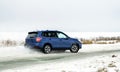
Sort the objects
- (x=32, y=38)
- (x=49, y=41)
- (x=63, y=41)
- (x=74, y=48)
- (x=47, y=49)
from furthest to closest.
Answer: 1. (x=74, y=48)
2. (x=63, y=41)
3. (x=49, y=41)
4. (x=47, y=49)
5. (x=32, y=38)

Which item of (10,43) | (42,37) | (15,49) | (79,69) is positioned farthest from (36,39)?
(79,69)

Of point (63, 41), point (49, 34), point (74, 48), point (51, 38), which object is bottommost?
point (74, 48)

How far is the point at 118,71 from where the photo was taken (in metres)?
13.6

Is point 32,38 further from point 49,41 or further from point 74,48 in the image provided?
point 74,48

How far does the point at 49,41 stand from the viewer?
2553 centimetres

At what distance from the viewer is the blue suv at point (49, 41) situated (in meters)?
25.0

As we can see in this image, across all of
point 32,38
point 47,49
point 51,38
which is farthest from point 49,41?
point 32,38

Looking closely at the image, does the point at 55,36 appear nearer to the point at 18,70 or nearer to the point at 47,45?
the point at 47,45

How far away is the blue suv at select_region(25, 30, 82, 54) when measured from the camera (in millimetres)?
24984

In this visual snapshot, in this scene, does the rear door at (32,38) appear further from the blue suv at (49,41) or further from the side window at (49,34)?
the side window at (49,34)

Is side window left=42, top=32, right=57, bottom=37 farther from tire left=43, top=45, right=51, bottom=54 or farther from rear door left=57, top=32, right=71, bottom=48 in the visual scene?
tire left=43, top=45, right=51, bottom=54

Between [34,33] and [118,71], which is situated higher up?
[34,33]

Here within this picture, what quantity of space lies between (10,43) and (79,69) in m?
19.1

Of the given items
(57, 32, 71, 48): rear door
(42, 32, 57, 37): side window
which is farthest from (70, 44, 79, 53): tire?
(42, 32, 57, 37): side window
